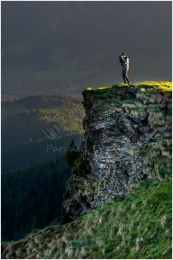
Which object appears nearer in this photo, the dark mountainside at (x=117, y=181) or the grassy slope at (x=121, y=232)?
the grassy slope at (x=121, y=232)

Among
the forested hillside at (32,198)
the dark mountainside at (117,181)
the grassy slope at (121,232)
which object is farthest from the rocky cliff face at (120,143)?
the forested hillside at (32,198)

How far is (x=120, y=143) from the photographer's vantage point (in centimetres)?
4353

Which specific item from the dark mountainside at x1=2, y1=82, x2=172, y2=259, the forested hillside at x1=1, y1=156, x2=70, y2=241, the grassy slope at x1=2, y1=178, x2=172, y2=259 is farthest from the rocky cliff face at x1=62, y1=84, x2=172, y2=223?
the forested hillside at x1=1, y1=156, x2=70, y2=241

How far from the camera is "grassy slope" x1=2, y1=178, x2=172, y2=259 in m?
25.9

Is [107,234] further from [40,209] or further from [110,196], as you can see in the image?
[40,209]

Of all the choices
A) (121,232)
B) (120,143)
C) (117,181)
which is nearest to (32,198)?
(120,143)

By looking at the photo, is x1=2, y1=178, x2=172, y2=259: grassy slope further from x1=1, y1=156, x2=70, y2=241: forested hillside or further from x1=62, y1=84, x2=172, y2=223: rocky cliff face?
x1=1, y1=156, x2=70, y2=241: forested hillside

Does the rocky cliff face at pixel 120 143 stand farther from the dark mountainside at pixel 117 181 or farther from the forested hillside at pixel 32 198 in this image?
the forested hillside at pixel 32 198

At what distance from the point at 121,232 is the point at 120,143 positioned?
15.1m

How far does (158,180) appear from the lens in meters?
35.8

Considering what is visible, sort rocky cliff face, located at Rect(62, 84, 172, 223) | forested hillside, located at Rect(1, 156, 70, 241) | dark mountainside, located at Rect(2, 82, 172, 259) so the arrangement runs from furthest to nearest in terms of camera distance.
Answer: forested hillside, located at Rect(1, 156, 70, 241)
rocky cliff face, located at Rect(62, 84, 172, 223)
dark mountainside, located at Rect(2, 82, 172, 259)

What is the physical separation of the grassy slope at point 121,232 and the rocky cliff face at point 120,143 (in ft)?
7.90

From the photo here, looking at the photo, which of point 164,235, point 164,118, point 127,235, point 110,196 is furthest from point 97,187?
point 164,235

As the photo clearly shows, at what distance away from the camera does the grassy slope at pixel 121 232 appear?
84.9ft
